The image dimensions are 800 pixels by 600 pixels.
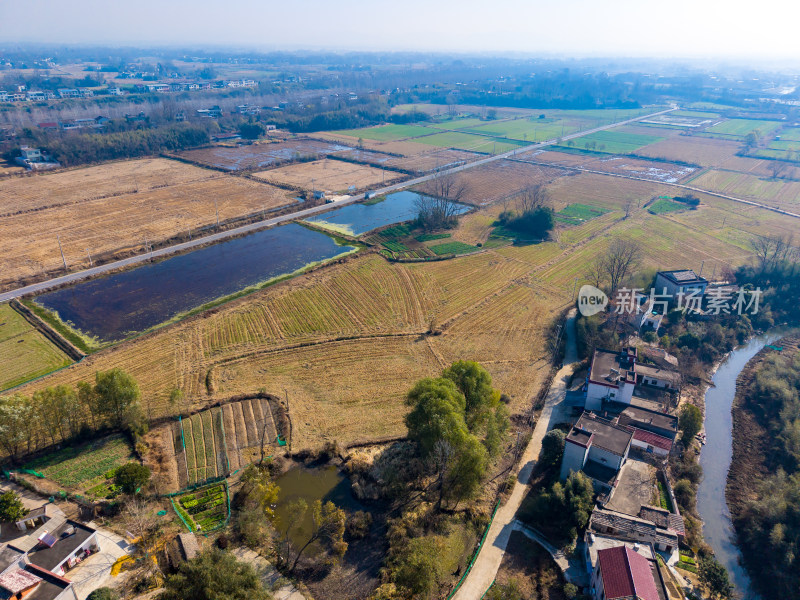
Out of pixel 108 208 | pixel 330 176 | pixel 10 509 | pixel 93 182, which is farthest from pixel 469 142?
pixel 10 509

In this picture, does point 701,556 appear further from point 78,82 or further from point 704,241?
point 78,82

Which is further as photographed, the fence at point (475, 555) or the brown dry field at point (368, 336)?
the brown dry field at point (368, 336)

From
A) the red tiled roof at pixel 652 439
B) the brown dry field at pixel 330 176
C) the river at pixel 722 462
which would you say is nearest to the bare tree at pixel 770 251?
the river at pixel 722 462

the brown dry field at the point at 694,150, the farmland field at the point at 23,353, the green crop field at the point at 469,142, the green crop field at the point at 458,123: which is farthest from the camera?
the green crop field at the point at 458,123

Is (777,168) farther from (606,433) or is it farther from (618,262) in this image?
(606,433)

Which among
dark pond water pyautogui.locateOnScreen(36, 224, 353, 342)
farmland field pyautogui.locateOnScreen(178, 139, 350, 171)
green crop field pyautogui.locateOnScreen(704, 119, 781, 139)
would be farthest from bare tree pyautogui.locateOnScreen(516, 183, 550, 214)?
green crop field pyautogui.locateOnScreen(704, 119, 781, 139)

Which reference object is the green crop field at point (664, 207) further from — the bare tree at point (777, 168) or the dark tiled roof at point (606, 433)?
the dark tiled roof at point (606, 433)

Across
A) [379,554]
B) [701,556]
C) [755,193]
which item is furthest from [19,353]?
[755,193]
